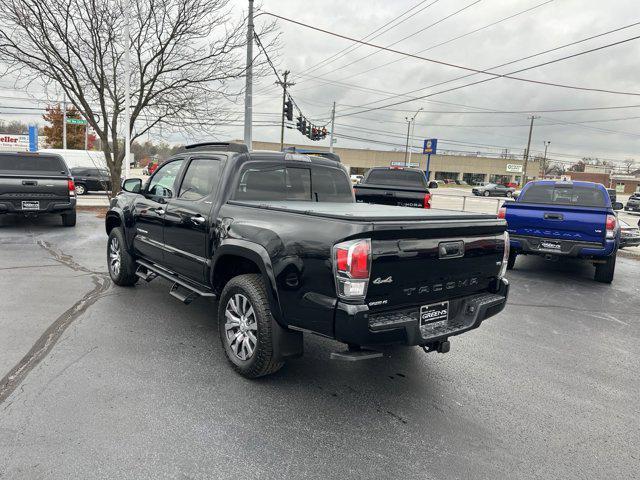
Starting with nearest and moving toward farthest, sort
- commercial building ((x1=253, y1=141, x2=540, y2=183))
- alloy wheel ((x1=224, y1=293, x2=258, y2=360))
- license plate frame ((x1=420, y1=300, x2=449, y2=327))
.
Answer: license plate frame ((x1=420, y1=300, x2=449, y2=327)), alloy wheel ((x1=224, y1=293, x2=258, y2=360)), commercial building ((x1=253, y1=141, x2=540, y2=183))

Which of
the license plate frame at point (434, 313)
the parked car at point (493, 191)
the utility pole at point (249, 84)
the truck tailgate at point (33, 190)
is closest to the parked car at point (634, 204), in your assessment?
the parked car at point (493, 191)

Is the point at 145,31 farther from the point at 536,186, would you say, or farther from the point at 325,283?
the point at 325,283

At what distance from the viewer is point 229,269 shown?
4.05 metres

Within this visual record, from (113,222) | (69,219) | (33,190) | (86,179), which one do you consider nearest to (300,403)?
(113,222)

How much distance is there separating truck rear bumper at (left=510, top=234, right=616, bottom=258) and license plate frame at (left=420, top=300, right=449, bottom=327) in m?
5.06

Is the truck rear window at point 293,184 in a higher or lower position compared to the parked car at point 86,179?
higher

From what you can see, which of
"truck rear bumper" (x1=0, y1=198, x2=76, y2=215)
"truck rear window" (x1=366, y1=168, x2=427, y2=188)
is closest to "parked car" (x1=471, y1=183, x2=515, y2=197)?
"truck rear window" (x1=366, y1=168, x2=427, y2=188)

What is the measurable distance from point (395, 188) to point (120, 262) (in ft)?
22.9

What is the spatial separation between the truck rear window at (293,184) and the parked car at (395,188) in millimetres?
5277

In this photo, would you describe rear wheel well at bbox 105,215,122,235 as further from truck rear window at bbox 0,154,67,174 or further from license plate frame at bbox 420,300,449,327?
truck rear window at bbox 0,154,67,174

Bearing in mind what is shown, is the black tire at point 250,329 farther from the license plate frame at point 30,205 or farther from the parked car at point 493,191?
the parked car at point 493,191

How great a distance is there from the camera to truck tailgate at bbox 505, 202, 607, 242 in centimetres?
727

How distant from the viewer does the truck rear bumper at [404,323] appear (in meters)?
2.85

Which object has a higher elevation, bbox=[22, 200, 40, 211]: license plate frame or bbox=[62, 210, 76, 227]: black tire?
bbox=[22, 200, 40, 211]: license plate frame
